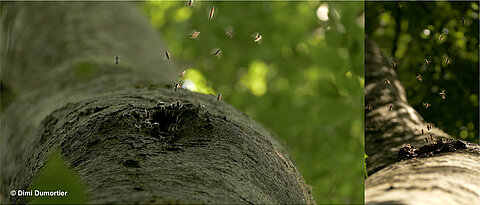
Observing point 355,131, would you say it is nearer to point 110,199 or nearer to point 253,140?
point 253,140

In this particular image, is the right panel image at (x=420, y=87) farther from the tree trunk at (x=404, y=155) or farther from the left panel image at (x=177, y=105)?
the left panel image at (x=177, y=105)

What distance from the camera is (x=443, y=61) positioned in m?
1.66

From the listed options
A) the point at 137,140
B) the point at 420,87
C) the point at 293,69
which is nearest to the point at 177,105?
the point at 137,140

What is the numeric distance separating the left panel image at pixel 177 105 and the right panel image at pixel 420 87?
36cm

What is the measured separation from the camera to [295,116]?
155 inches

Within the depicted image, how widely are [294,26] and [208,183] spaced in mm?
3735

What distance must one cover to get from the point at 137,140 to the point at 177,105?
0.50 ft

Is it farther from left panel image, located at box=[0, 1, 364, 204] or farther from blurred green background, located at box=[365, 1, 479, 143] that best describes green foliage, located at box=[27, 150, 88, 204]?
blurred green background, located at box=[365, 1, 479, 143]

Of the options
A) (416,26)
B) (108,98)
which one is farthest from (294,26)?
(108,98)

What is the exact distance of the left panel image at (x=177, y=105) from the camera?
95cm

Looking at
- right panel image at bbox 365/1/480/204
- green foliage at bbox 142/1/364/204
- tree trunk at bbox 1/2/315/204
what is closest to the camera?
tree trunk at bbox 1/2/315/204

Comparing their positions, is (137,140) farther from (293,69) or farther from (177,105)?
(293,69)

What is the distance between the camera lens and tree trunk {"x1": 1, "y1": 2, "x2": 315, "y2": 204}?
905 millimetres

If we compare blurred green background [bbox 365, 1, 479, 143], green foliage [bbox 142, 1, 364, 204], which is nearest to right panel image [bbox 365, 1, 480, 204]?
blurred green background [bbox 365, 1, 479, 143]
